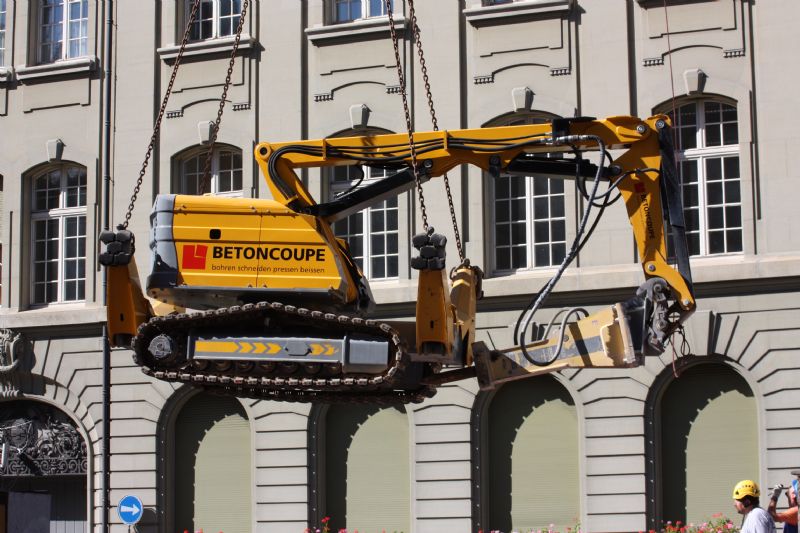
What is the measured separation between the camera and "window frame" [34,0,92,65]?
107 feet

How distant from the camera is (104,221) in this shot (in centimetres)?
3167

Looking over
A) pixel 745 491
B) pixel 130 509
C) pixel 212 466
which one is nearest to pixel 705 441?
pixel 212 466

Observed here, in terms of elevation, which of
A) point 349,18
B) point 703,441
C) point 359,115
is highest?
point 349,18

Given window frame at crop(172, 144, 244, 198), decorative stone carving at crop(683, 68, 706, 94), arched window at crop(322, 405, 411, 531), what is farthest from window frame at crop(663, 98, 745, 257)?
window frame at crop(172, 144, 244, 198)

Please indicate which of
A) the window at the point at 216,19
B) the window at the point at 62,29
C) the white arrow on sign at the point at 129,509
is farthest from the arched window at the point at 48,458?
the window at the point at 216,19

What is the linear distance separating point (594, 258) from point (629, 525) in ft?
14.5

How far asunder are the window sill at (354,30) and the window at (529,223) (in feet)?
9.74

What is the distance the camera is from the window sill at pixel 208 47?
30.9 metres

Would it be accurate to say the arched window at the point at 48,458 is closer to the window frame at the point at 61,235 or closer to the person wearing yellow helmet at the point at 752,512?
the window frame at the point at 61,235

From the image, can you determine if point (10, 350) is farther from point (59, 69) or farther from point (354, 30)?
point (354, 30)

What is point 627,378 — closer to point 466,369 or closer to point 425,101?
point 425,101

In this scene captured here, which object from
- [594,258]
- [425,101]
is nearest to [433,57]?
[425,101]

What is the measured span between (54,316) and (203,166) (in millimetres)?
3952

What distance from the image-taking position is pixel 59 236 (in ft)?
106
